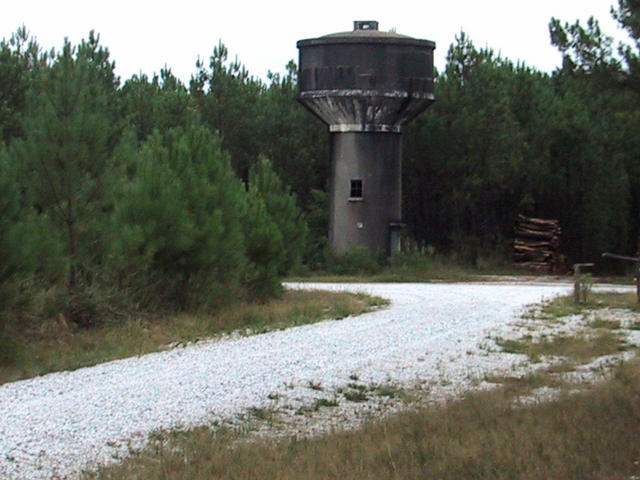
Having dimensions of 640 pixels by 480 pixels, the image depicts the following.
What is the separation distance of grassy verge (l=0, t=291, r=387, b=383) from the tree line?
0.56 meters

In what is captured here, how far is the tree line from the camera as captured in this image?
19.3 metres

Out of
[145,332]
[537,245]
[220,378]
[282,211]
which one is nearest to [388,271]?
[537,245]

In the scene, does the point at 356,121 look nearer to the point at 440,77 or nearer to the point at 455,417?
the point at 440,77

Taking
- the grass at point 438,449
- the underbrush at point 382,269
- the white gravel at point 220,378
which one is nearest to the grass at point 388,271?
the underbrush at point 382,269

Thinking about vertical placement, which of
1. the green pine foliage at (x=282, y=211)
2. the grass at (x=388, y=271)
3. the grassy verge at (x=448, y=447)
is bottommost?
the grass at (x=388, y=271)

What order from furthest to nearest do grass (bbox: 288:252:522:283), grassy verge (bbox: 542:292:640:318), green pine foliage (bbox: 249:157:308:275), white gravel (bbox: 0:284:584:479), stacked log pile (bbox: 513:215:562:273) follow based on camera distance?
stacked log pile (bbox: 513:215:562:273), grass (bbox: 288:252:522:283), green pine foliage (bbox: 249:157:308:275), grassy verge (bbox: 542:292:640:318), white gravel (bbox: 0:284:584:479)

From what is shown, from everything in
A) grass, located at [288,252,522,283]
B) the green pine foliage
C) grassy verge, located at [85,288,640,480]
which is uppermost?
the green pine foliage

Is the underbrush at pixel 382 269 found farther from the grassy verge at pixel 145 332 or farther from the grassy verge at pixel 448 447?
the grassy verge at pixel 448 447

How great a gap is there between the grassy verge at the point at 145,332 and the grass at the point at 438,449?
219 inches

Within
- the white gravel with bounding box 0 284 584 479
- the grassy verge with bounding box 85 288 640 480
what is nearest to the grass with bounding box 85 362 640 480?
the grassy verge with bounding box 85 288 640 480

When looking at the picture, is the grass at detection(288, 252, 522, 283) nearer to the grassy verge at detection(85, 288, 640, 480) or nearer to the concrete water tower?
the concrete water tower

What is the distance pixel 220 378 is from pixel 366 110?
26.6 meters

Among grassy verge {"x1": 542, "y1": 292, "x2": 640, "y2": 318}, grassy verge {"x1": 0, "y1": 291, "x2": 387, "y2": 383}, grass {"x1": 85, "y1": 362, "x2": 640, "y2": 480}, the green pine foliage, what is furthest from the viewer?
the green pine foliage

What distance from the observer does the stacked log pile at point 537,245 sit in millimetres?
45656
